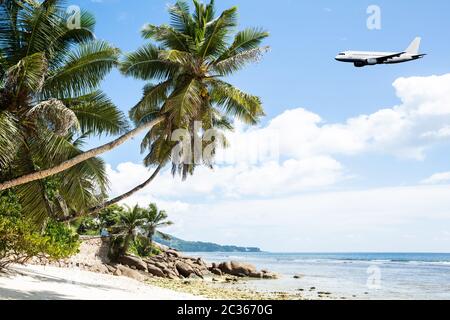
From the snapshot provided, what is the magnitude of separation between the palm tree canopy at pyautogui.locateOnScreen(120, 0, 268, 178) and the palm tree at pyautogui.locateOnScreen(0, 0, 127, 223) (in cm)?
171

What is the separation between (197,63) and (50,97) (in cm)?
415

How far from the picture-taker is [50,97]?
39.7ft

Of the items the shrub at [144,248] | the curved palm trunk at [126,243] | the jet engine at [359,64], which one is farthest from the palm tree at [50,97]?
the shrub at [144,248]

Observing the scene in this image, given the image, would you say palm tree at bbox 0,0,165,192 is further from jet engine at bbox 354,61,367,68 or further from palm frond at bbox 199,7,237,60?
jet engine at bbox 354,61,367,68

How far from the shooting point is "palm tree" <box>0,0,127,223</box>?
11.0 metres

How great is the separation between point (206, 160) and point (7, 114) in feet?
25.9

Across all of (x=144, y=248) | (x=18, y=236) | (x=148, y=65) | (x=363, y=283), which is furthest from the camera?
(x=144, y=248)

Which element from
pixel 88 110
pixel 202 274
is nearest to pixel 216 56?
pixel 88 110

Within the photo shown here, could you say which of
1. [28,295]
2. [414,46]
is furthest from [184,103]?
[414,46]

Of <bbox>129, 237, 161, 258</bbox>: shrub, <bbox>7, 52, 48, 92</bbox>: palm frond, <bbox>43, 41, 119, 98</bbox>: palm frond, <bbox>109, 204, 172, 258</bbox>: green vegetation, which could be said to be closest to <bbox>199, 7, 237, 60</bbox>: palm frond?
<bbox>43, 41, 119, 98</bbox>: palm frond

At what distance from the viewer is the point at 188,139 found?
50.2ft

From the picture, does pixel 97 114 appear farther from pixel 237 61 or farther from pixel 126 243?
pixel 126 243
